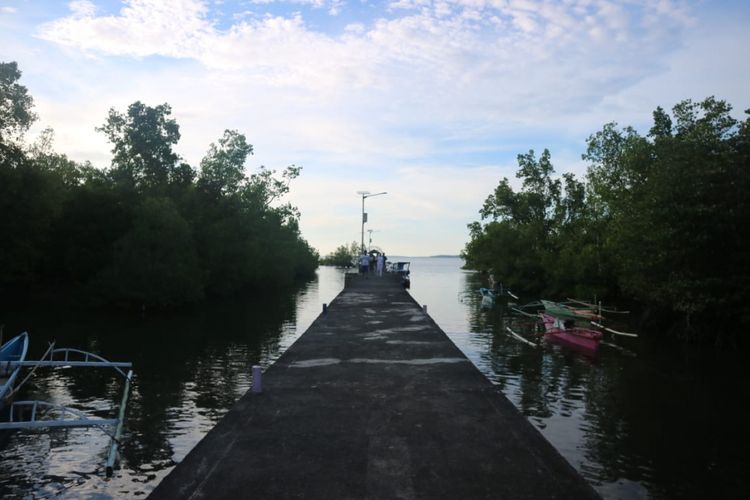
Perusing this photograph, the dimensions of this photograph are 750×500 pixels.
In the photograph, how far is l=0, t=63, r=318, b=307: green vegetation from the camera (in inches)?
1638

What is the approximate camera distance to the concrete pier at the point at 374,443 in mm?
8281

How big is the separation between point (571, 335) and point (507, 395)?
13.0m

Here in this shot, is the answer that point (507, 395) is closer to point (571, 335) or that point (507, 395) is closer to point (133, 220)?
point (571, 335)

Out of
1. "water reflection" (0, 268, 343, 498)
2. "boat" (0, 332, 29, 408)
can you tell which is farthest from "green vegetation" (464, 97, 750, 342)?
"boat" (0, 332, 29, 408)

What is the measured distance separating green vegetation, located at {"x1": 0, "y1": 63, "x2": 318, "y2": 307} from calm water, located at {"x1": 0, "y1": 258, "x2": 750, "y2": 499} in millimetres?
7770

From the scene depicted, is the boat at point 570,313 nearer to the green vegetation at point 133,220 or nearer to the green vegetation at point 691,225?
the green vegetation at point 691,225

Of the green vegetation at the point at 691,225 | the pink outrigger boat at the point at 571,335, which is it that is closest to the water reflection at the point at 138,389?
the pink outrigger boat at the point at 571,335

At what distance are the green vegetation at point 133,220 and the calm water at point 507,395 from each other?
777 cm

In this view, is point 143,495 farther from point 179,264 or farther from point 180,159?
point 180,159

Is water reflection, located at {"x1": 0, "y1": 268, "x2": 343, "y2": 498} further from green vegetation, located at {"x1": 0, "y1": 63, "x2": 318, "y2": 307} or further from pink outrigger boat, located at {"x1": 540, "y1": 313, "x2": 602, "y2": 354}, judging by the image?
pink outrigger boat, located at {"x1": 540, "y1": 313, "x2": 602, "y2": 354}

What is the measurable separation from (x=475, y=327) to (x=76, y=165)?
6197 centimetres

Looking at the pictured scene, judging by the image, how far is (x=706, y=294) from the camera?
27.2 m

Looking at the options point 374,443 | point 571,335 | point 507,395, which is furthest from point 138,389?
point 571,335

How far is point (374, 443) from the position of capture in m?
10.2
